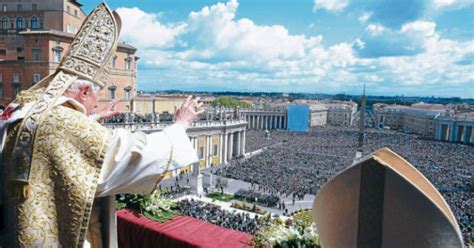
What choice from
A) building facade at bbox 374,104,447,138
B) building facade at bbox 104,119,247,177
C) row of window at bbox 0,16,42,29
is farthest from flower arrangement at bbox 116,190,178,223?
building facade at bbox 374,104,447,138

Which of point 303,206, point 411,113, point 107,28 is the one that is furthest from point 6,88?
point 411,113

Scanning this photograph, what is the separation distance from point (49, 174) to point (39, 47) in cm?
3127

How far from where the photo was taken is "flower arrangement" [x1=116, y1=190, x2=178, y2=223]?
15.0 ft

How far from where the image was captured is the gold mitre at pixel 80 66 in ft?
6.10

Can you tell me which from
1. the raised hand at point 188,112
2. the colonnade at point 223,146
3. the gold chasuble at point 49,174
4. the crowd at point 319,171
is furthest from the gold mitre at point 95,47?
the colonnade at point 223,146

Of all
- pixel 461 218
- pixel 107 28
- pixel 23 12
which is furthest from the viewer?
pixel 23 12

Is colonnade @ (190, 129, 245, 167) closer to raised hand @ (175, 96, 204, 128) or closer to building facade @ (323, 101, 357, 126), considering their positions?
raised hand @ (175, 96, 204, 128)

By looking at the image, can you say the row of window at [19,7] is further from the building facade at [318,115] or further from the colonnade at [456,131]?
the building facade at [318,115]

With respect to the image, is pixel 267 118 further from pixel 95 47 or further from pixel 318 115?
pixel 95 47

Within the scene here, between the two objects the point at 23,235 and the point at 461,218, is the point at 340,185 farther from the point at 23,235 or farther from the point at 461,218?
the point at 461,218

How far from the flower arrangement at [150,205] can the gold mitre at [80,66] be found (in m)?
2.73

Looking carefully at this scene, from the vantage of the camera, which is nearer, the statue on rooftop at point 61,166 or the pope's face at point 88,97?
the statue on rooftop at point 61,166

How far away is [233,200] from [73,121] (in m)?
22.9

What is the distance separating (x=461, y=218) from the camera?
63.9ft
